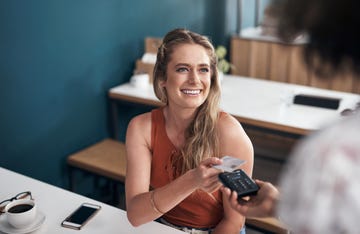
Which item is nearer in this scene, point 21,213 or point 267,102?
point 21,213

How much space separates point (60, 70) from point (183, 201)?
1355 mm

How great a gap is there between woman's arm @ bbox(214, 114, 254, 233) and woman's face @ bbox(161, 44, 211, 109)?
0.44 feet

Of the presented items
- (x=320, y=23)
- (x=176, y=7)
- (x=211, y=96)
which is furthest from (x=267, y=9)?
(x=176, y=7)

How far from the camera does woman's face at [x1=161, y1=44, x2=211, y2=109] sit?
1641 millimetres

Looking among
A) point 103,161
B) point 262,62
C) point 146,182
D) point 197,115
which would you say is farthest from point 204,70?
point 262,62

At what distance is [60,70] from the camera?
2.61m

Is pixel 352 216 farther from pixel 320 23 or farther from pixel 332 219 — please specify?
pixel 320 23

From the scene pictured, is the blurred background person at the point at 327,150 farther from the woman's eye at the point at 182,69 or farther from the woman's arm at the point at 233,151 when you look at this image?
the woman's eye at the point at 182,69

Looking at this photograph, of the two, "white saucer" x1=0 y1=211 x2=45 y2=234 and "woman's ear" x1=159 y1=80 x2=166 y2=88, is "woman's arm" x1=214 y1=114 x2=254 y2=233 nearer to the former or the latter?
"woman's ear" x1=159 y1=80 x2=166 y2=88

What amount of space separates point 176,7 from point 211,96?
197 cm

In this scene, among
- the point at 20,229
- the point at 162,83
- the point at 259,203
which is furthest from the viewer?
the point at 162,83

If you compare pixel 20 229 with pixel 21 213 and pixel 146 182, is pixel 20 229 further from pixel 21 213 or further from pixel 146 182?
pixel 146 182

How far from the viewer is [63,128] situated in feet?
8.93

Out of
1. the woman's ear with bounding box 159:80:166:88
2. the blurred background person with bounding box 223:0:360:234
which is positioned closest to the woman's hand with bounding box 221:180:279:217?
the blurred background person with bounding box 223:0:360:234
